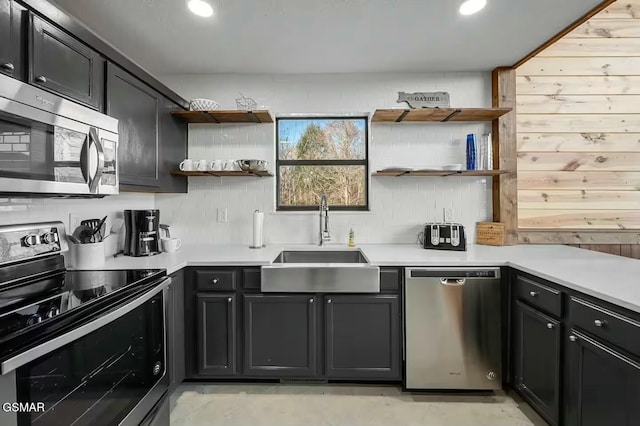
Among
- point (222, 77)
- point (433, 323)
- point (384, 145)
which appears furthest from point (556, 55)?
point (222, 77)

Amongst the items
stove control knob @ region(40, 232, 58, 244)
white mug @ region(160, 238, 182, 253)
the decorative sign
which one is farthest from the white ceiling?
white mug @ region(160, 238, 182, 253)

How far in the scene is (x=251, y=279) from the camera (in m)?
2.08

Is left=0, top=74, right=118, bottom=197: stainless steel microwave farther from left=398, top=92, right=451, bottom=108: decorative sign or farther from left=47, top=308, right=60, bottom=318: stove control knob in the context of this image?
left=398, top=92, right=451, bottom=108: decorative sign

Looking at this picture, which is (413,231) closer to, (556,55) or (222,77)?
(556,55)

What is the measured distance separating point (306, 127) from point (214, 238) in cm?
133

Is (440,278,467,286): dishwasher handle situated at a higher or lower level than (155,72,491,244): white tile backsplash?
lower

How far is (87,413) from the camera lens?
1.11m

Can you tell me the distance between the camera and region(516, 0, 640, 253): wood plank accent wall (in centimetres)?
260

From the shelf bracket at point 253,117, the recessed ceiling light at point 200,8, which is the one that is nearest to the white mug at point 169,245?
the shelf bracket at point 253,117

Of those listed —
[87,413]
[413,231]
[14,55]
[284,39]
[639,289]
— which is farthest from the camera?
[413,231]

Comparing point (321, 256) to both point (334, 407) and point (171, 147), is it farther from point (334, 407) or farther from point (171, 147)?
point (171, 147)

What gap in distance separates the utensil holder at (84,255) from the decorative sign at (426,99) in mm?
2377

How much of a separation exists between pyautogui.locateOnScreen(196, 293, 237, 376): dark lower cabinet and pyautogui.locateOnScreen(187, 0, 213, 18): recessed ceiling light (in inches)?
70.4

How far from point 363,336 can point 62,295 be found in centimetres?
165
